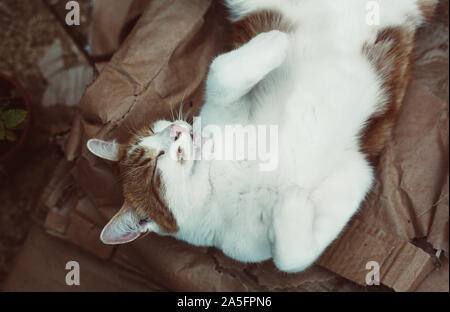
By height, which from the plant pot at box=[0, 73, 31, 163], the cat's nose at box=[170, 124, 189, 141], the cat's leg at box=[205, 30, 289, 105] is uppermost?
the cat's leg at box=[205, 30, 289, 105]

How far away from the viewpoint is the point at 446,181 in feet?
5.55

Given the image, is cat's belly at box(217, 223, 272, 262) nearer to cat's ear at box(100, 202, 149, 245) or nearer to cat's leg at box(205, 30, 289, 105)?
cat's ear at box(100, 202, 149, 245)

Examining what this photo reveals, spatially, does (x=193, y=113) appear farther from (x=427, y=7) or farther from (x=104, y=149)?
(x=427, y=7)

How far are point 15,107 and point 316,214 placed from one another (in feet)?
5.04

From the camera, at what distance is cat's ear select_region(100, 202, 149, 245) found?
132cm

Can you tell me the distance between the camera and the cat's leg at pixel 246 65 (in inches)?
51.0

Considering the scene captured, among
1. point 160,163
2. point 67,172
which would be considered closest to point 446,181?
point 160,163

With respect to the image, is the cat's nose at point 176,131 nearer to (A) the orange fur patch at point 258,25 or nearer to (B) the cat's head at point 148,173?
(B) the cat's head at point 148,173

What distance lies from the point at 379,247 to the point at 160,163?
109 cm
